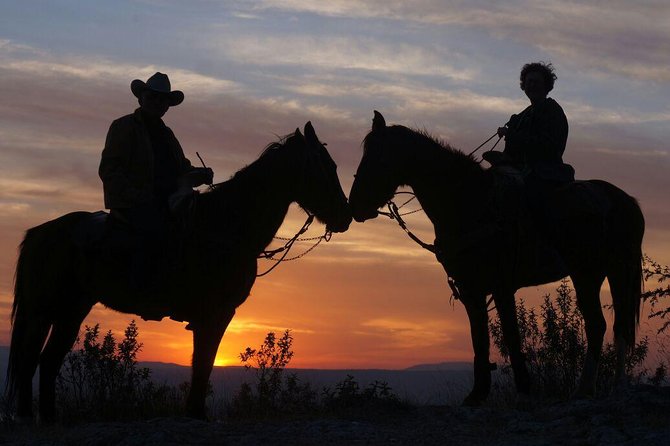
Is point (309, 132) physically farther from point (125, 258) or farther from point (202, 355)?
point (202, 355)

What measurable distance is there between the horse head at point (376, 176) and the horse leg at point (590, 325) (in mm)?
2606

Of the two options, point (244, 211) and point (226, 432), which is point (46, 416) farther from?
point (244, 211)

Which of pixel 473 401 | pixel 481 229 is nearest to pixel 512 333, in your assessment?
pixel 473 401

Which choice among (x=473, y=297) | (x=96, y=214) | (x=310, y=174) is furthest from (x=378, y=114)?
(x=96, y=214)

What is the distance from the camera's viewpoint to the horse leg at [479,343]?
33.4ft

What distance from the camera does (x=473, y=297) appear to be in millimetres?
10180

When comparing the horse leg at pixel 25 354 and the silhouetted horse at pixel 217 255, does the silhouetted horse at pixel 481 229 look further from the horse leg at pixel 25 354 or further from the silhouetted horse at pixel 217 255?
the horse leg at pixel 25 354

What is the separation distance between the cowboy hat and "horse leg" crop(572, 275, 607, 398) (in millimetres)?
5245

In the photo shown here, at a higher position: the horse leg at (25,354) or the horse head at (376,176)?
the horse head at (376,176)

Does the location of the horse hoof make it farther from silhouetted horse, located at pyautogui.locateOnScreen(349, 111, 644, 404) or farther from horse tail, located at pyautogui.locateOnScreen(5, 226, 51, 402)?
horse tail, located at pyautogui.locateOnScreen(5, 226, 51, 402)

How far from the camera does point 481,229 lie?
10.2 meters

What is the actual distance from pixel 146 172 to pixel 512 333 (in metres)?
4.53

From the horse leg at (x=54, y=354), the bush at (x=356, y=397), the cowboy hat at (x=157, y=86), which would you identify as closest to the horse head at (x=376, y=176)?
the bush at (x=356, y=397)

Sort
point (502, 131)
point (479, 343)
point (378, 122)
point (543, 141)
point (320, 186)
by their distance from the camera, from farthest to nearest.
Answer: point (502, 131)
point (543, 141)
point (378, 122)
point (479, 343)
point (320, 186)
